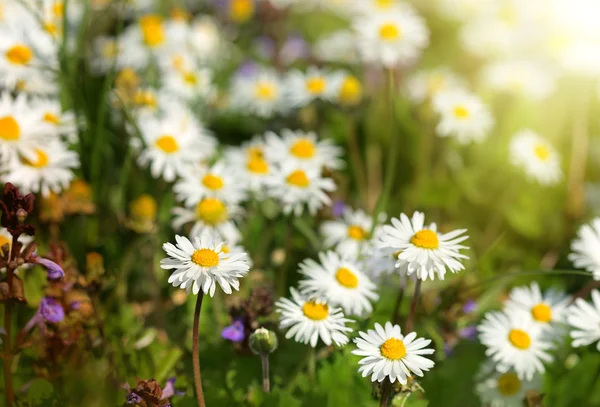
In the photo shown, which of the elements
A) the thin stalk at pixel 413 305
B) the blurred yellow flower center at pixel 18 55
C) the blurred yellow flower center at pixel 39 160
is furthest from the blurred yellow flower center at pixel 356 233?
the blurred yellow flower center at pixel 18 55

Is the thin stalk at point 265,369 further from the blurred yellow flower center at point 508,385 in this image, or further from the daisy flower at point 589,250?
the daisy flower at point 589,250

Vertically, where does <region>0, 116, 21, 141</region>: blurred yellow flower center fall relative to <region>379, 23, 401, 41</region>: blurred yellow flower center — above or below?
below

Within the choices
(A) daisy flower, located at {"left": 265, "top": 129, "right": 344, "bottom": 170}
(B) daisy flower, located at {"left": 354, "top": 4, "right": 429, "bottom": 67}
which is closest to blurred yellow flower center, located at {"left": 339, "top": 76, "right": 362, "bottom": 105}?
Answer: (B) daisy flower, located at {"left": 354, "top": 4, "right": 429, "bottom": 67}

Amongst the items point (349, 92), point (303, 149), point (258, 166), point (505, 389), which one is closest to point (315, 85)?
point (349, 92)

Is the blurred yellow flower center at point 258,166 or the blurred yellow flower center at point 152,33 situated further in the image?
the blurred yellow flower center at point 152,33

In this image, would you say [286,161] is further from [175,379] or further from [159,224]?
[175,379]

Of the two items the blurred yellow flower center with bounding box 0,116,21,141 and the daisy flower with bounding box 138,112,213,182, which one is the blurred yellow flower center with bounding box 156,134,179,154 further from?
the blurred yellow flower center with bounding box 0,116,21,141
